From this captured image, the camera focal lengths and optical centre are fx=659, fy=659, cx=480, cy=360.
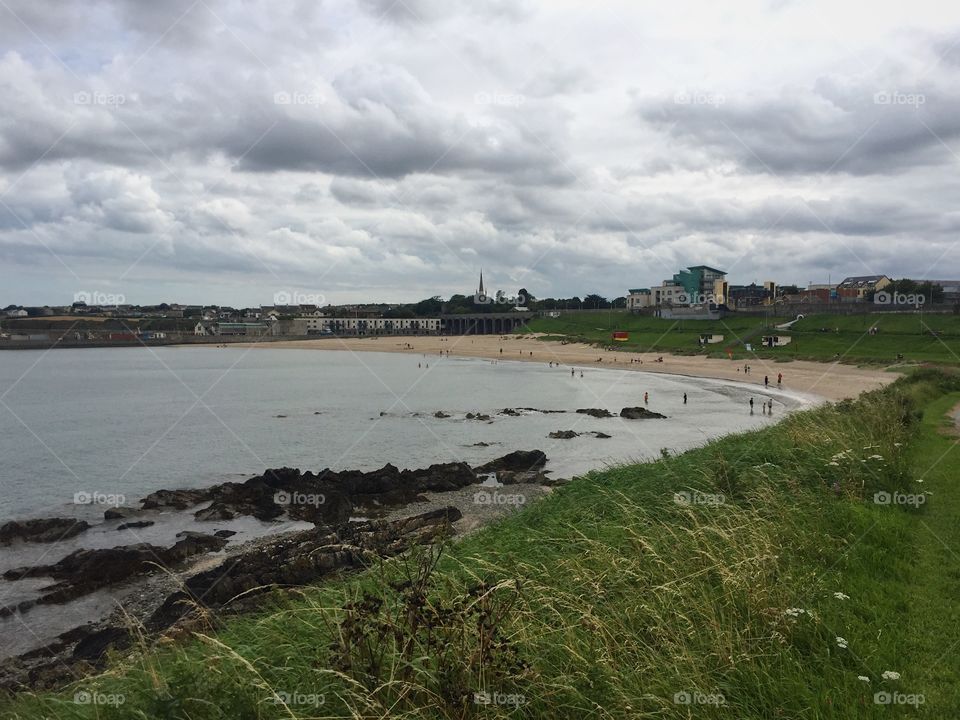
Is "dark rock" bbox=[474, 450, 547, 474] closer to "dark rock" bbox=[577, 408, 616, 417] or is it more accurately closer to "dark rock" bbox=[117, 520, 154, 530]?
"dark rock" bbox=[117, 520, 154, 530]

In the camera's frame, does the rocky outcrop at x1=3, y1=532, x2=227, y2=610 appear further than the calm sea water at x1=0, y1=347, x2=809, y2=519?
No

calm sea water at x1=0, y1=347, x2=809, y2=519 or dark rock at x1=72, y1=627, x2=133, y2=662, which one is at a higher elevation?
dark rock at x1=72, y1=627, x2=133, y2=662

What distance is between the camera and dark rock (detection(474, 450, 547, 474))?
31.0 m

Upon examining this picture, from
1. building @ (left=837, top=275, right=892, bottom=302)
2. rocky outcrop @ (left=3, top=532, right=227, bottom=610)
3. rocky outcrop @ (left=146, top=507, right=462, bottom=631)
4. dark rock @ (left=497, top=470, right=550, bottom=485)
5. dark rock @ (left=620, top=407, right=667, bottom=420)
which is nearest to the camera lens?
rocky outcrop @ (left=146, top=507, right=462, bottom=631)

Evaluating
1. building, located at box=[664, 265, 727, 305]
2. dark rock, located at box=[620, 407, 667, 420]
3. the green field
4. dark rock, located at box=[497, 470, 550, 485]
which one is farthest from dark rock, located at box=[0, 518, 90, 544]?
building, located at box=[664, 265, 727, 305]

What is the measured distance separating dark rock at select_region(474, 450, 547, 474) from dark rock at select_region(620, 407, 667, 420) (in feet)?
56.6

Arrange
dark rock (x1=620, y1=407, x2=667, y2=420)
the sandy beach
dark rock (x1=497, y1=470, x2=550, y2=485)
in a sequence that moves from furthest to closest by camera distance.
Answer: the sandy beach
dark rock (x1=620, y1=407, x2=667, y2=420)
dark rock (x1=497, y1=470, x2=550, y2=485)

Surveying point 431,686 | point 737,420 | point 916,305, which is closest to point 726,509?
point 431,686

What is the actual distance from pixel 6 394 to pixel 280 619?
83.1m

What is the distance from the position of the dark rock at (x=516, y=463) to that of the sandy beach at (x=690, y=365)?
27874mm

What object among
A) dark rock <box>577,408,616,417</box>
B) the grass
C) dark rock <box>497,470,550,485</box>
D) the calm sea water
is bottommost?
the calm sea water

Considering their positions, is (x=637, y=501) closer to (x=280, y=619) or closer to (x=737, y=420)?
(x=280, y=619)

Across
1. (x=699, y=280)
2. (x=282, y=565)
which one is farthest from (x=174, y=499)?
(x=699, y=280)

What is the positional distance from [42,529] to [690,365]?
79905 millimetres
